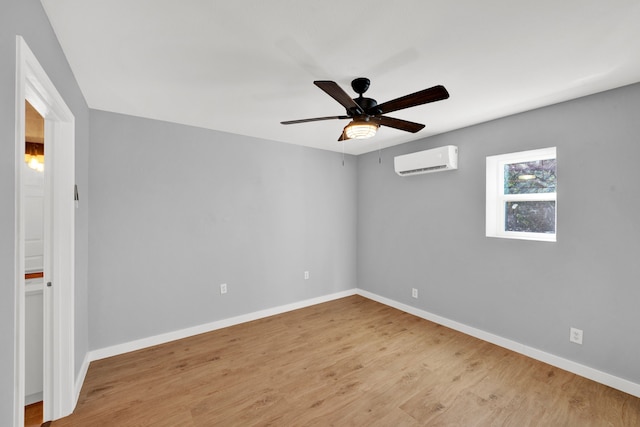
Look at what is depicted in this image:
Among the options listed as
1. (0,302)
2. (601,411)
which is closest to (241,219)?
(0,302)

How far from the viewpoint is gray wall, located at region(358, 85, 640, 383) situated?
2.19 metres

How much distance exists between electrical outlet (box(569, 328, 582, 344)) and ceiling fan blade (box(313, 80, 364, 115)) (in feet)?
8.67

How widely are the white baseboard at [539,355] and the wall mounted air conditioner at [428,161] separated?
72.4 inches

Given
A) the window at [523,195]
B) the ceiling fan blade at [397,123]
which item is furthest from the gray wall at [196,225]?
the window at [523,195]

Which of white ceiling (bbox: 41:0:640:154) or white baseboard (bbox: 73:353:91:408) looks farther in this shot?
white baseboard (bbox: 73:353:91:408)

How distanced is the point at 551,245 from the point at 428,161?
148cm

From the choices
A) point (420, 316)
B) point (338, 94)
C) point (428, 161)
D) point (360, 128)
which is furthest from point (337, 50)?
point (420, 316)

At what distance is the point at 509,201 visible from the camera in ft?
9.87

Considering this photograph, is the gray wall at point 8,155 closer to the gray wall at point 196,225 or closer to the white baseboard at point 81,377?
the white baseboard at point 81,377

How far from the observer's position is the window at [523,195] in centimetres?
272

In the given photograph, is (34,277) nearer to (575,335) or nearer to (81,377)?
(81,377)

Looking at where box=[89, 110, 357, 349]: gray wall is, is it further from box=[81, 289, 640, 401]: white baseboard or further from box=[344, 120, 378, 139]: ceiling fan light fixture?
box=[344, 120, 378, 139]: ceiling fan light fixture

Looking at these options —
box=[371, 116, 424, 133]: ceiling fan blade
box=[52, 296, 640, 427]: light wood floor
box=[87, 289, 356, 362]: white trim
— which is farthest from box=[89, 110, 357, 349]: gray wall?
box=[371, 116, 424, 133]: ceiling fan blade

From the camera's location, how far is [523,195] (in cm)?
289
